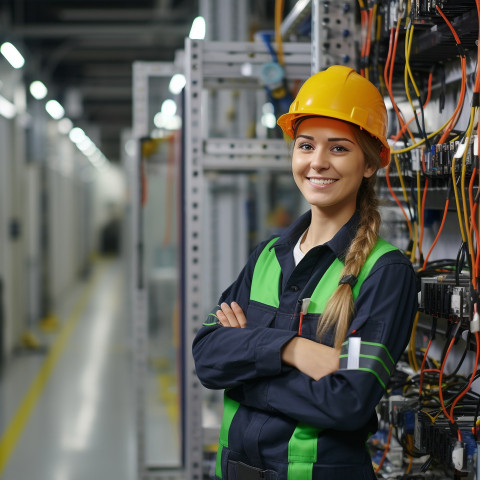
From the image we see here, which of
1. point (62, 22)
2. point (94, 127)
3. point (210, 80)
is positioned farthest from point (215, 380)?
point (94, 127)

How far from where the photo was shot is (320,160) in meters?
1.74

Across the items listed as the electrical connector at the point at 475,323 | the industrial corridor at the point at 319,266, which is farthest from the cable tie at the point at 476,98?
the electrical connector at the point at 475,323

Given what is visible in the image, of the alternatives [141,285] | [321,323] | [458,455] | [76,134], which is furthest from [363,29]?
[76,134]

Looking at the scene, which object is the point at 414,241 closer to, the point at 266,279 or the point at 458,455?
the point at 266,279

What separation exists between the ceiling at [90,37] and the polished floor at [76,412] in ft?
12.5

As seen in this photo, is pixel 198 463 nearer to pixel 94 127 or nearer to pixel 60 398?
pixel 60 398

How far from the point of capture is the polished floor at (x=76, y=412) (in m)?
4.71

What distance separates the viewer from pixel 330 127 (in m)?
1.76

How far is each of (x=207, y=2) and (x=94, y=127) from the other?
51.1 ft

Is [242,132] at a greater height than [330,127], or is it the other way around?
[242,132]

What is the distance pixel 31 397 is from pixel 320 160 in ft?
18.0

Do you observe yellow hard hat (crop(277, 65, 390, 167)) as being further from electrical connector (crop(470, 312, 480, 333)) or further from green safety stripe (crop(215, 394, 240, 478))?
Result: green safety stripe (crop(215, 394, 240, 478))

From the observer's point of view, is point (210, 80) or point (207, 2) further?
point (207, 2)

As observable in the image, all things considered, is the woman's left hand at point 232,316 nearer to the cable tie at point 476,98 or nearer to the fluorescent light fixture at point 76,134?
the cable tie at point 476,98
